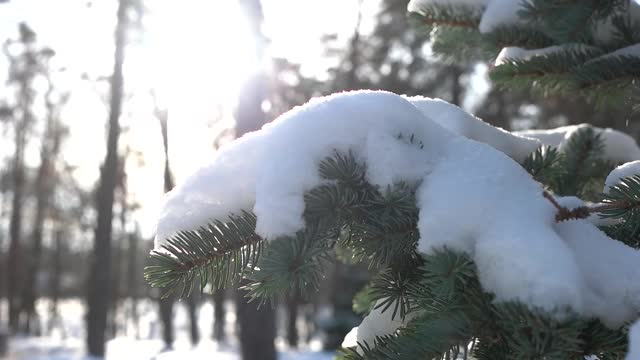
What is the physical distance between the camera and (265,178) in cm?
122

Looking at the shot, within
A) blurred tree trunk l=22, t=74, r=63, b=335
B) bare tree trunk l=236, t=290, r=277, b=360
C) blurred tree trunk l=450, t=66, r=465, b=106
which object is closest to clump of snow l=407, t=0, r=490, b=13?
bare tree trunk l=236, t=290, r=277, b=360

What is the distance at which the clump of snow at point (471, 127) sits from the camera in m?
1.72

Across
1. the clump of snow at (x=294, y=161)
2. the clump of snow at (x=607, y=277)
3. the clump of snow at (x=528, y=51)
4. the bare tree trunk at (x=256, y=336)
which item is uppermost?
the clump of snow at (x=528, y=51)

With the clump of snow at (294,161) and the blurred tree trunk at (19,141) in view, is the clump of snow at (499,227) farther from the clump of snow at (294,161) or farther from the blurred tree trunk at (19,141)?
→ the blurred tree trunk at (19,141)

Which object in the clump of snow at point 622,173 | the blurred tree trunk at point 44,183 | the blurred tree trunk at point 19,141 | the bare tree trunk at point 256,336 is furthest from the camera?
the blurred tree trunk at point 44,183

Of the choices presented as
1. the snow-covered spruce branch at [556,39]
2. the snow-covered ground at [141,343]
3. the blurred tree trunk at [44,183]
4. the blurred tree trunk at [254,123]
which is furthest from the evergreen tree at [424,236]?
the blurred tree trunk at [44,183]

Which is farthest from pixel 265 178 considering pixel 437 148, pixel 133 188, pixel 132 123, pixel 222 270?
pixel 133 188

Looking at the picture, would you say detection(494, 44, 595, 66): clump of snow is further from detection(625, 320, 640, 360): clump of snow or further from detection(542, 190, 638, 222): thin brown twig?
detection(625, 320, 640, 360): clump of snow

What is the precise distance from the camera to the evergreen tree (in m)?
1.09

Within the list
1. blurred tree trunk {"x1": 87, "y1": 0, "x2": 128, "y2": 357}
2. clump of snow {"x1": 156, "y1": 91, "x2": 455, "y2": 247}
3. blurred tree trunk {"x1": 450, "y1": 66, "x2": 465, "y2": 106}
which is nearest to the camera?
clump of snow {"x1": 156, "y1": 91, "x2": 455, "y2": 247}

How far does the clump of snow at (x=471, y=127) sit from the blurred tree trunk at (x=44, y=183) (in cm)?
2264

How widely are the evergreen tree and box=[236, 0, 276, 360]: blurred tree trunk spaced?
22.8ft

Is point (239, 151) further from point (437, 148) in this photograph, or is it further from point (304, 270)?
point (437, 148)

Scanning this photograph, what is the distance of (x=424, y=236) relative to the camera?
1.18 m
